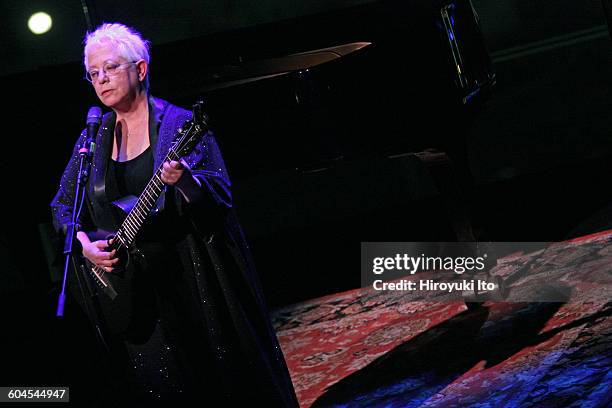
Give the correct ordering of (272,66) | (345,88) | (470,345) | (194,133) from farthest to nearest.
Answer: (272,66) < (345,88) < (470,345) < (194,133)

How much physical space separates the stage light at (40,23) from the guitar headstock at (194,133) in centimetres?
464

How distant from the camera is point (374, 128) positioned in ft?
11.6

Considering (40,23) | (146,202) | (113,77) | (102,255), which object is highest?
(40,23)

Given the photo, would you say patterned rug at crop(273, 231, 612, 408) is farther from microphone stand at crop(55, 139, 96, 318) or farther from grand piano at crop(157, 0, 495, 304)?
microphone stand at crop(55, 139, 96, 318)

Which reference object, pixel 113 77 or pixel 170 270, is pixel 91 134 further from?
pixel 170 270

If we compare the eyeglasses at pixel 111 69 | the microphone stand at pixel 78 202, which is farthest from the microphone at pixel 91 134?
the eyeglasses at pixel 111 69

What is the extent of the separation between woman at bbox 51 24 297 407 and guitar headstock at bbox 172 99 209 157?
0.08m

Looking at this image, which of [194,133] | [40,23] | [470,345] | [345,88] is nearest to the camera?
[194,133]

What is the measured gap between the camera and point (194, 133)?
2.14 m

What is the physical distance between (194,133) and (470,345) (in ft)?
4.74

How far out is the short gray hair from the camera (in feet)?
7.95

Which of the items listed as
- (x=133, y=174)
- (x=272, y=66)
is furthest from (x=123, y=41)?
(x=272, y=66)

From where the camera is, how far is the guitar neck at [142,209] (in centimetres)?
220

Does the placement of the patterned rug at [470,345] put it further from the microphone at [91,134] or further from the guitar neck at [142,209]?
the microphone at [91,134]
